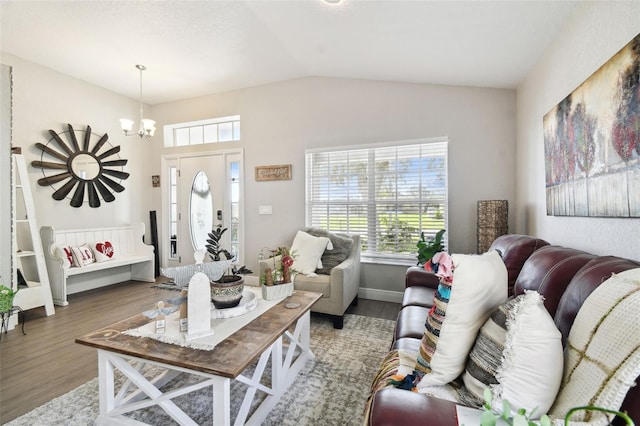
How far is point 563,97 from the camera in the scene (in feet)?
6.36

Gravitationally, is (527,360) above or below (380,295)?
above

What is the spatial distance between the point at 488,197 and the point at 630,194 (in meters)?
1.97

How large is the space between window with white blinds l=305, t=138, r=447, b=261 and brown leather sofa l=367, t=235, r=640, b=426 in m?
1.28

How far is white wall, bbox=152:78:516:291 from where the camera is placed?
3.15 metres

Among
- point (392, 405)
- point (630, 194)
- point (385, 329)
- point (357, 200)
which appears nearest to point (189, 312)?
point (392, 405)

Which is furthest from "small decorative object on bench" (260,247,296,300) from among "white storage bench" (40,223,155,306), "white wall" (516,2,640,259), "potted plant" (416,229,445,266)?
"white storage bench" (40,223,155,306)

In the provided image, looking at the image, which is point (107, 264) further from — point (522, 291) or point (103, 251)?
point (522, 291)

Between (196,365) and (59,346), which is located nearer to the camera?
(196,365)

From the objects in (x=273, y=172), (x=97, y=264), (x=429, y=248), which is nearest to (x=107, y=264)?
(x=97, y=264)

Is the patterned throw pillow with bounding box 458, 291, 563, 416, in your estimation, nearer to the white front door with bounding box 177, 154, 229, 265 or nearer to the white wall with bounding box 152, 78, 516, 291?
the white wall with bounding box 152, 78, 516, 291

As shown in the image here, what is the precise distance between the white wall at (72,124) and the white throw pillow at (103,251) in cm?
41

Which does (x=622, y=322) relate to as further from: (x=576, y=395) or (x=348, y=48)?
(x=348, y=48)

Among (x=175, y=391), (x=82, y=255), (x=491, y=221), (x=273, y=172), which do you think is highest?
(x=273, y=172)

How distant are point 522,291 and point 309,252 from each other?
83.7 inches
